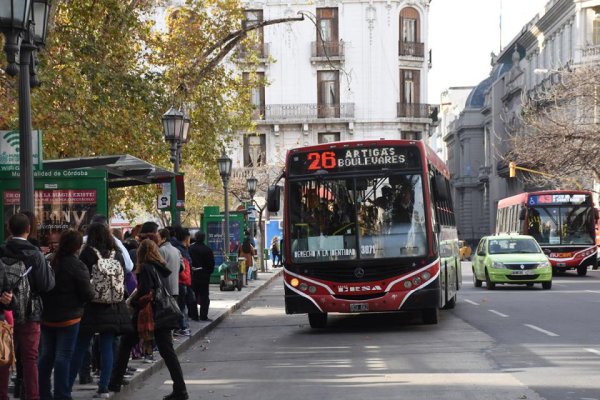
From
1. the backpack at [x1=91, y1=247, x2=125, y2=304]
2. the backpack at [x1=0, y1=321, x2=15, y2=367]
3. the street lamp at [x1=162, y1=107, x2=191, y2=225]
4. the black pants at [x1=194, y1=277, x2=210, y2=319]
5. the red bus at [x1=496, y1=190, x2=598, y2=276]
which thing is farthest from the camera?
the red bus at [x1=496, y1=190, x2=598, y2=276]

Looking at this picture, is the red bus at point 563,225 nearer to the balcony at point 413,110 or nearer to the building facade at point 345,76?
the balcony at point 413,110

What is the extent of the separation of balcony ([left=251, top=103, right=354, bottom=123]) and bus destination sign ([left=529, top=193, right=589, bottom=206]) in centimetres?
2580

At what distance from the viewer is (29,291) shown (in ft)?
32.5

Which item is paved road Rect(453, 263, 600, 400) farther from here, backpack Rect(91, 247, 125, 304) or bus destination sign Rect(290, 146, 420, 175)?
backpack Rect(91, 247, 125, 304)

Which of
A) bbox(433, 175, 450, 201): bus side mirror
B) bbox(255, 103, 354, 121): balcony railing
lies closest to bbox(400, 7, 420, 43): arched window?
bbox(255, 103, 354, 121): balcony railing

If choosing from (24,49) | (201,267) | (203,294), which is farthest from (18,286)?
(203,294)

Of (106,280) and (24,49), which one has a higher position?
(24,49)

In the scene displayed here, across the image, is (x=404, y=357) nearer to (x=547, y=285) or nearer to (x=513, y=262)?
(x=513, y=262)

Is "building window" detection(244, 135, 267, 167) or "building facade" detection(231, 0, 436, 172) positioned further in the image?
"building window" detection(244, 135, 267, 167)

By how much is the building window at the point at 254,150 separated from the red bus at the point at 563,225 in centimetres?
2821

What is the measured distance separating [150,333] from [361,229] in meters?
8.42

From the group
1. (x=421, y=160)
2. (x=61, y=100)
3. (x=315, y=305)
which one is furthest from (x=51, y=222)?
(x=61, y=100)

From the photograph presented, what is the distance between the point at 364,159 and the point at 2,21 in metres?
9.60

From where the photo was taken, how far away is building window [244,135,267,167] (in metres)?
71.6
